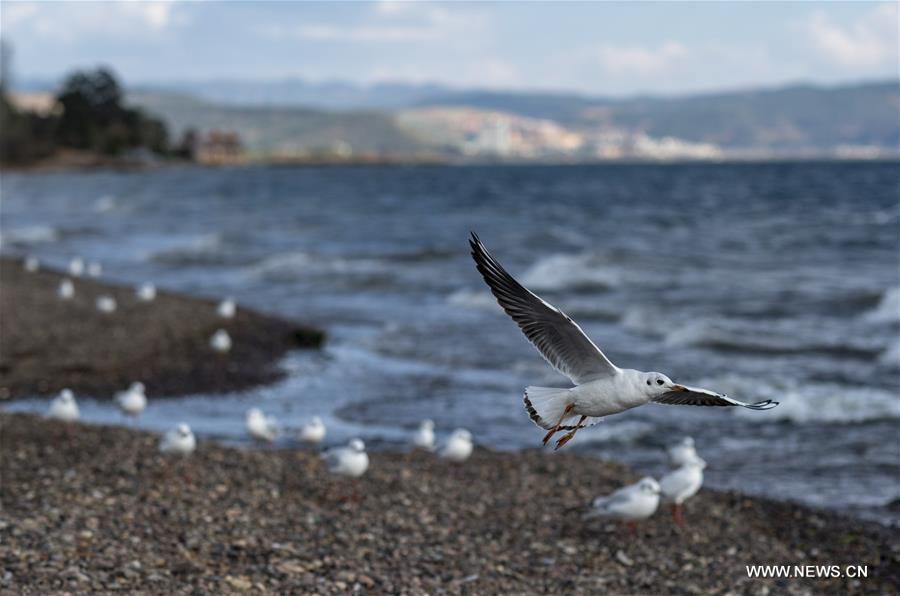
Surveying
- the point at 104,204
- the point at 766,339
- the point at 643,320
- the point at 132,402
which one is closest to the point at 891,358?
the point at 766,339

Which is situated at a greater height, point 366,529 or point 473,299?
Result: point 366,529

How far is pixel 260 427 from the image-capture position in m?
11.7

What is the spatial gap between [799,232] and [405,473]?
30.3 meters

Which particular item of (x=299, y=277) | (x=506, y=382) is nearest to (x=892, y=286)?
(x=506, y=382)

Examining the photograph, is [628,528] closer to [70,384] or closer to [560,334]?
[560,334]

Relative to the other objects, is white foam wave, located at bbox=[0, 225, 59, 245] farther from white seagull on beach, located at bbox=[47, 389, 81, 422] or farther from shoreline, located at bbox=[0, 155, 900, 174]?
shoreline, located at bbox=[0, 155, 900, 174]

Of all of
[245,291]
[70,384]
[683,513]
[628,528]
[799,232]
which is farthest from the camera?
[799,232]

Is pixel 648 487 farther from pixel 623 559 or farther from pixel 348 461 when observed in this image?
pixel 348 461

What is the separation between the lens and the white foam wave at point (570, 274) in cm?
2755

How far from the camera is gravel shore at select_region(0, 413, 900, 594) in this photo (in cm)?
734

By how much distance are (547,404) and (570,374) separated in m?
0.28

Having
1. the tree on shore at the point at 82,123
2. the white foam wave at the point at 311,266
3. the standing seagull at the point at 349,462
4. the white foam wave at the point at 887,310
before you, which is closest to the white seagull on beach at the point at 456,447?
the standing seagull at the point at 349,462

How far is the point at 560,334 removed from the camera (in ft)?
19.6

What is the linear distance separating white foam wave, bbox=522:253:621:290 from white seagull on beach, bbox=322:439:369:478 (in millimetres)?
17560
